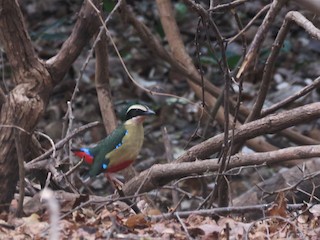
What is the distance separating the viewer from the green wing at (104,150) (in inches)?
181

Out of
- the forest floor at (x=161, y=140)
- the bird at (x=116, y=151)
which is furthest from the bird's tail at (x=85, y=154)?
the forest floor at (x=161, y=140)

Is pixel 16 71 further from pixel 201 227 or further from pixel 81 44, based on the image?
pixel 201 227

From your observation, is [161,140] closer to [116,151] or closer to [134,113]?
[134,113]

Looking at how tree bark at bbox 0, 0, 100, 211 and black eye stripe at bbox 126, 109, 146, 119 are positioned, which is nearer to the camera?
tree bark at bbox 0, 0, 100, 211

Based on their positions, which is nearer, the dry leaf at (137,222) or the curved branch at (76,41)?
the dry leaf at (137,222)

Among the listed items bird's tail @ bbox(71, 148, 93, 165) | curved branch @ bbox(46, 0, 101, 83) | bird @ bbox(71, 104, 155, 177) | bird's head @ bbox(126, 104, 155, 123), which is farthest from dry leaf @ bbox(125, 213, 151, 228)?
curved branch @ bbox(46, 0, 101, 83)

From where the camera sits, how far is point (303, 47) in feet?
33.4

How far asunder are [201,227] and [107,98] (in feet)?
8.00

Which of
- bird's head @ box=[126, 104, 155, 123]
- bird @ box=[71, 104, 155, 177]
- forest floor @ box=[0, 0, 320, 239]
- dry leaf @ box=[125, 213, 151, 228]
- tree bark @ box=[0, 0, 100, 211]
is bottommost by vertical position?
forest floor @ box=[0, 0, 320, 239]

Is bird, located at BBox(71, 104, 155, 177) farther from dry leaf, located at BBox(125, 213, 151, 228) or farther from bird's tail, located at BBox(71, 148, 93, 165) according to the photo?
dry leaf, located at BBox(125, 213, 151, 228)

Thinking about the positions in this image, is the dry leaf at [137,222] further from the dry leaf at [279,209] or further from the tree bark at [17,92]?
the tree bark at [17,92]

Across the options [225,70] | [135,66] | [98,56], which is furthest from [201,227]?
[135,66]

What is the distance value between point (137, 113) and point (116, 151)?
0.28 metres

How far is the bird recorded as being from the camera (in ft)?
15.1
